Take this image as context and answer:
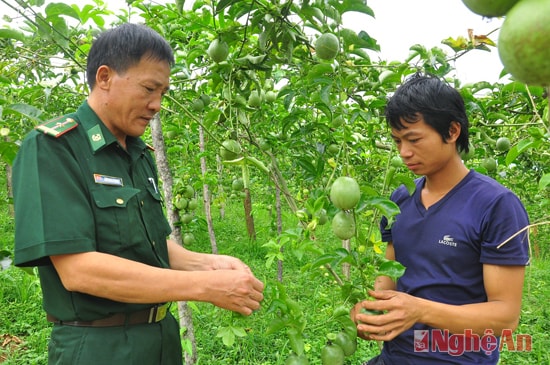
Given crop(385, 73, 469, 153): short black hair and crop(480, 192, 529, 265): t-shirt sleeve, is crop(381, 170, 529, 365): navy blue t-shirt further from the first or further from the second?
crop(385, 73, 469, 153): short black hair

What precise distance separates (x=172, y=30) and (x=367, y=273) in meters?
1.71

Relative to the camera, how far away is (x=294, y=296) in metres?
4.97

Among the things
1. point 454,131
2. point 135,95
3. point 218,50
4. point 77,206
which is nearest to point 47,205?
point 77,206

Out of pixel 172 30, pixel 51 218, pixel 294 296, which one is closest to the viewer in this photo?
pixel 51 218

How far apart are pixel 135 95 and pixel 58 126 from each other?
0.78 ft

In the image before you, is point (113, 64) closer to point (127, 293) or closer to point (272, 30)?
point (272, 30)

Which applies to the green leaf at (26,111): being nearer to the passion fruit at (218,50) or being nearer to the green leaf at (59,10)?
the green leaf at (59,10)

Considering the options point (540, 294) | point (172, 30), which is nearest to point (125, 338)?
point (172, 30)

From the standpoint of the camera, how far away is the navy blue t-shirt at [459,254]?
48.2 inches

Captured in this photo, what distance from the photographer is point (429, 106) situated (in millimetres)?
1315

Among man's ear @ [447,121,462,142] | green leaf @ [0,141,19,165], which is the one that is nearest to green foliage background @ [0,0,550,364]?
green leaf @ [0,141,19,165]

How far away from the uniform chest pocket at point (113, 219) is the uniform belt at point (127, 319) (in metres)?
0.22

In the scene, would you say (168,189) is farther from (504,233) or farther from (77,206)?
(504,233)

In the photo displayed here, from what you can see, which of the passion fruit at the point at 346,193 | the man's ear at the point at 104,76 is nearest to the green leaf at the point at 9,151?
the man's ear at the point at 104,76
